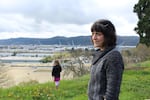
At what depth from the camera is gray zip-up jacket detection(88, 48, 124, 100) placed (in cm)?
470

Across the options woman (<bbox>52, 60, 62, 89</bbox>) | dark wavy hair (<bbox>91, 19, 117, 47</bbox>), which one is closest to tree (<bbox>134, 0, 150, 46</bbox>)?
woman (<bbox>52, 60, 62, 89</bbox>)

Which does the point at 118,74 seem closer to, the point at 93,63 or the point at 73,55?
the point at 93,63

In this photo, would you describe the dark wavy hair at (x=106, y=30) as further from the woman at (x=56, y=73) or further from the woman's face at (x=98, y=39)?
the woman at (x=56, y=73)

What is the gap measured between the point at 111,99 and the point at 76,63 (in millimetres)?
50232

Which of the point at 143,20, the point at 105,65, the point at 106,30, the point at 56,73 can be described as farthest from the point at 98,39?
the point at 143,20

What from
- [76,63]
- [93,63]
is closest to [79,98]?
[93,63]

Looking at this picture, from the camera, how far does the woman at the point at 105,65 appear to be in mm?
4711

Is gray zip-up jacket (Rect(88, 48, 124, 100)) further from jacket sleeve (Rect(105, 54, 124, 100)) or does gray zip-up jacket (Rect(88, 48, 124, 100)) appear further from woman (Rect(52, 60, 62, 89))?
woman (Rect(52, 60, 62, 89))

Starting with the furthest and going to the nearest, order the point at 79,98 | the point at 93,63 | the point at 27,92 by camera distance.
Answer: the point at 27,92 < the point at 79,98 < the point at 93,63

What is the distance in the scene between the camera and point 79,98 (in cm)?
1379

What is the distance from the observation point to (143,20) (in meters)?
32.3

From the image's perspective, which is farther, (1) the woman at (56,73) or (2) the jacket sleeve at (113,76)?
(1) the woman at (56,73)

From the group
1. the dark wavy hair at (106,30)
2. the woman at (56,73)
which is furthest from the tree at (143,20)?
the dark wavy hair at (106,30)

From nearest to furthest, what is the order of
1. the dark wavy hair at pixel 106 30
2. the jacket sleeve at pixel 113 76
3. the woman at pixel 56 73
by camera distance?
the jacket sleeve at pixel 113 76, the dark wavy hair at pixel 106 30, the woman at pixel 56 73
